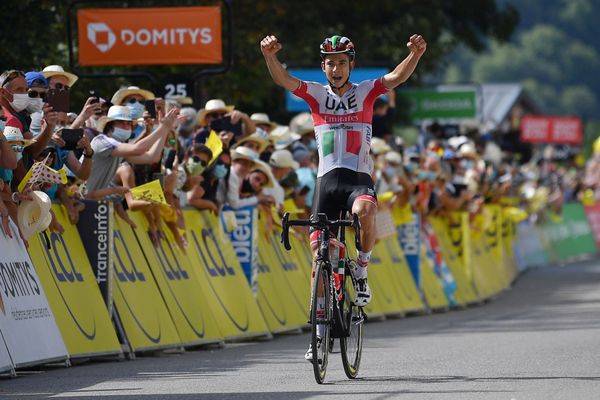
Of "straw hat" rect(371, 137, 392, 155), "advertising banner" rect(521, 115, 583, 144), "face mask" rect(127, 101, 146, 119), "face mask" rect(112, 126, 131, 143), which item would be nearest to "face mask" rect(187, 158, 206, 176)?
"face mask" rect(127, 101, 146, 119)

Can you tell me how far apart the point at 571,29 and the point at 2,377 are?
179m

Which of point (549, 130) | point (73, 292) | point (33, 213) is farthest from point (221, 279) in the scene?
point (549, 130)

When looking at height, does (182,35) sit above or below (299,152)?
above

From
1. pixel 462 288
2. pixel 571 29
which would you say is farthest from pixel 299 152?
pixel 571 29

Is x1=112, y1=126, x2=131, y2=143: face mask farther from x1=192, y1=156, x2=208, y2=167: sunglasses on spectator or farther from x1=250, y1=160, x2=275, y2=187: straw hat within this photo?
x1=250, y1=160, x2=275, y2=187: straw hat

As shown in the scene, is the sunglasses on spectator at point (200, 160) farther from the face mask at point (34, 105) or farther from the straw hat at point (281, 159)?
the face mask at point (34, 105)

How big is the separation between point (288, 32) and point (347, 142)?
20840 mm

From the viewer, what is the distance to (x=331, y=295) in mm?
11844

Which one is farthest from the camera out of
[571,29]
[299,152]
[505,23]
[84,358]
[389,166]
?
[571,29]

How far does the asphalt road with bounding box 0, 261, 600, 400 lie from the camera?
426 inches

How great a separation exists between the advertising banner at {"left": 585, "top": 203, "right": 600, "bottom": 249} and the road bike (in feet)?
108

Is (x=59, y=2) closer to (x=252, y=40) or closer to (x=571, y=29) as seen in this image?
(x=252, y=40)

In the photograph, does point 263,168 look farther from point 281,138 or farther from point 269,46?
point 269,46

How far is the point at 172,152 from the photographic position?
16.0 metres
